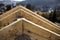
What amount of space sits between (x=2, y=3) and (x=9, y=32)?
351 inches

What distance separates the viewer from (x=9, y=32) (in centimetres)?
265

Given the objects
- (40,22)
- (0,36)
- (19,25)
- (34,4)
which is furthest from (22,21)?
(34,4)

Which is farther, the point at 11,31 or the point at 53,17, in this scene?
the point at 53,17

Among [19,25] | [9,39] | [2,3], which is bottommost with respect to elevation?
[2,3]

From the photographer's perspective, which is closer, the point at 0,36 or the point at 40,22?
the point at 0,36

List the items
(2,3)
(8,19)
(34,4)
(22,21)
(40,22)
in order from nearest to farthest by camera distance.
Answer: (22,21), (40,22), (8,19), (34,4), (2,3)

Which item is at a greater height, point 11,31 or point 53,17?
point 11,31

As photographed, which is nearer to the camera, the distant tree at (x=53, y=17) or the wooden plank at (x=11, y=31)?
the wooden plank at (x=11, y=31)

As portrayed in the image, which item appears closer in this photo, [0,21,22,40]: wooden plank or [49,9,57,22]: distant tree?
[0,21,22,40]: wooden plank

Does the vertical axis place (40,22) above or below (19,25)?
below

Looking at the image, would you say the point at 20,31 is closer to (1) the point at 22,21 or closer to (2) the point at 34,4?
(1) the point at 22,21

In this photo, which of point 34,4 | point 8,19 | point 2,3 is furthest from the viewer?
point 2,3

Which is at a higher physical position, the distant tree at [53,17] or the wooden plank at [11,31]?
the wooden plank at [11,31]

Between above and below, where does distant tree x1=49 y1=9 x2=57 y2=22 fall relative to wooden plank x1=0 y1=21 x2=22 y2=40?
below
